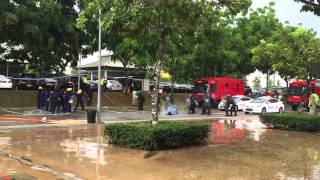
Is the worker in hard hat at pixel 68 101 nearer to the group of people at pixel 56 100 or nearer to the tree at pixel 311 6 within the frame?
the group of people at pixel 56 100

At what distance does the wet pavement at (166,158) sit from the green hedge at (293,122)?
203 cm

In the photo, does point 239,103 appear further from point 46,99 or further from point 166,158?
point 166,158

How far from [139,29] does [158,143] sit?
13.9 feet

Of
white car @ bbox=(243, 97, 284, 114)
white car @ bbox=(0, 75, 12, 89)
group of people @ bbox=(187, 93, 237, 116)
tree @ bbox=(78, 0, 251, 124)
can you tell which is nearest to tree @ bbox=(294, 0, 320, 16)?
tree @ bbox=(78, 0, 251, 124)

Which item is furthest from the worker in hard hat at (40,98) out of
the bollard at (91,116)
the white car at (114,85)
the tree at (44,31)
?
the white car at (114,85)

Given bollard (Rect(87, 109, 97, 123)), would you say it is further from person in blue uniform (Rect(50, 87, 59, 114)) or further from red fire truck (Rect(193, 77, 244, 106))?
red fire truck (Rect(193, 77, 244, 106))

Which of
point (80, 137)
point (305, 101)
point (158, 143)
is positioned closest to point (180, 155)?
point (158, 143)

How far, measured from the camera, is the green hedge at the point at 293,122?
76.7 feet

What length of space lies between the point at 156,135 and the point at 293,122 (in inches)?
390

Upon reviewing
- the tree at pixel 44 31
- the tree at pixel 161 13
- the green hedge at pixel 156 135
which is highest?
the tree at pixel 44 31

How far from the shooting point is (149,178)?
466 inches

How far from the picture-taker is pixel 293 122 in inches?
942

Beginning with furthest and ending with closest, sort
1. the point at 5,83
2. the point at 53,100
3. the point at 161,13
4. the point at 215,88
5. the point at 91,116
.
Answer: the point at 215,88, the point at 5,83, the point at 53,100, the point at 91,116, the point at 161,13

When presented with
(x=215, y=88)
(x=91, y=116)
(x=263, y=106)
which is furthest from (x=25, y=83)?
(x=263, y=106)
